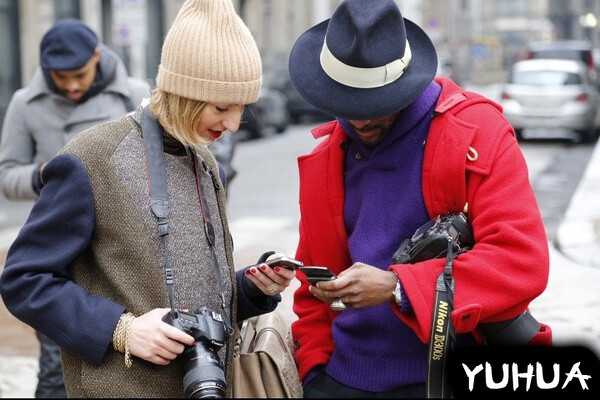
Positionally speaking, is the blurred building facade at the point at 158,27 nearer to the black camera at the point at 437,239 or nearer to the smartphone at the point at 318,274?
the black camera at the point at 437,239

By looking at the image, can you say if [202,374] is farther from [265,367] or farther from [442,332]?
[442,332]

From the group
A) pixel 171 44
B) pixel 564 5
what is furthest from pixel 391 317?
pixel 564 5

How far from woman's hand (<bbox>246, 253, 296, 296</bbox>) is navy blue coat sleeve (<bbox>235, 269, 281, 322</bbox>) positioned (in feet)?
0.20

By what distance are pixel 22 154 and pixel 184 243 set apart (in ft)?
8.57

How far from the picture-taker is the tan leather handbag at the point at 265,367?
2830 mm

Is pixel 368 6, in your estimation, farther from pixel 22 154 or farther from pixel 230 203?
pixel 230 203

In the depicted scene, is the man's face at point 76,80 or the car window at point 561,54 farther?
the car window at point 561,54

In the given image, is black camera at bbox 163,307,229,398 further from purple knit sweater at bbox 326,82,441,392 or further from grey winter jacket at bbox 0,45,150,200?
grey winter jacket at bbox 0,45,150,200

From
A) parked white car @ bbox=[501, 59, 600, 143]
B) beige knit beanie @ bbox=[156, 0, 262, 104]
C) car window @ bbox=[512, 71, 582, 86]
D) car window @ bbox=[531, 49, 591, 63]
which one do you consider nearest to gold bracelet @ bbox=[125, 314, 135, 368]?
beige knit beanie @ bbox=[156, 0, 262, 104]

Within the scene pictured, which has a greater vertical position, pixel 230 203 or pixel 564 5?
pixel 230 203

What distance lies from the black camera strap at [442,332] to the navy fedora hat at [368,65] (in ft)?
1.35

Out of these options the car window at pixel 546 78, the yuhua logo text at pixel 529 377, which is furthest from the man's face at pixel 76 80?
the car window at pixel 546 78

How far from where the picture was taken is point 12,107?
16.6ft

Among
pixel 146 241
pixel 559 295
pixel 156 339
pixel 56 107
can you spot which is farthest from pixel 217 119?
pixel 559 295
